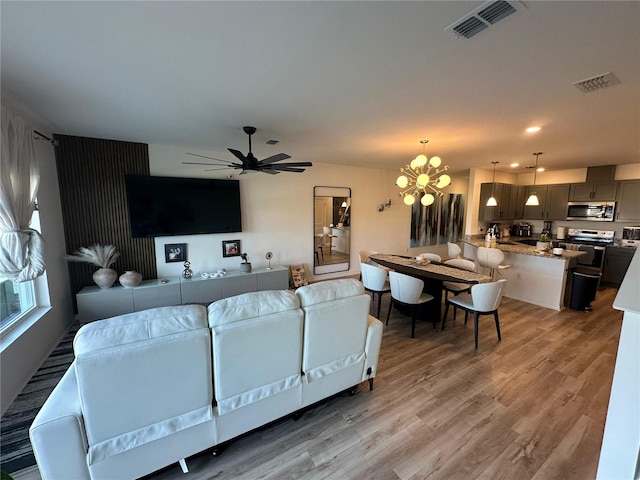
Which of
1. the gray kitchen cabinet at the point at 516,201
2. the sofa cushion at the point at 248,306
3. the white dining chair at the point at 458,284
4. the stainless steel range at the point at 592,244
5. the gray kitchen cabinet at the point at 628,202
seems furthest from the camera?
the gray kitchen cabinet at the point at 516,201

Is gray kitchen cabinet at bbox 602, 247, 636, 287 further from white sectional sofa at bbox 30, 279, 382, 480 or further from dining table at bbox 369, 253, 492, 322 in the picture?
white sectional sofa at bbox 30, 279, 382, 480

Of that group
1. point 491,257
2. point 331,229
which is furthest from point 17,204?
point 491,257

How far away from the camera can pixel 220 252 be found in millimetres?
4480

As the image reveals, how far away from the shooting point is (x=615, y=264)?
5.19 m

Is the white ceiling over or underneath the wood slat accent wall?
over

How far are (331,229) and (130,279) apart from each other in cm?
362

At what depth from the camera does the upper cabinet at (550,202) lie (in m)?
5.92

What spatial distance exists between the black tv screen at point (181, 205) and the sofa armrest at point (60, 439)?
3.07 metres

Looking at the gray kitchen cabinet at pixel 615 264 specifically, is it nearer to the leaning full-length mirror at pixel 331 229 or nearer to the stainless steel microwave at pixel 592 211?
the stainless steel microwave at pixel 592 211

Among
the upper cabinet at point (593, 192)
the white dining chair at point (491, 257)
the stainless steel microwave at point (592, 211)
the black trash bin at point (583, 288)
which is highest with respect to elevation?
the upper cabinet at point (593, 192)

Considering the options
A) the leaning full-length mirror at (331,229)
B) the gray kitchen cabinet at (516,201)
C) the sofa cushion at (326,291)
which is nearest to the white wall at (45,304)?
the sofa cushion at (326,291)

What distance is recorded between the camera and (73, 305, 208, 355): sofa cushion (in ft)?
4.09

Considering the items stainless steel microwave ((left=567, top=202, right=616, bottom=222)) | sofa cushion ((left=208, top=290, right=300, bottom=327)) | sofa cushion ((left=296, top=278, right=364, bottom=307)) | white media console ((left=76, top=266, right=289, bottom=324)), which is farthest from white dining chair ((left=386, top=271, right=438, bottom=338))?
stainless steel microwave ((left=567, top=202, right=616, bottom=222))

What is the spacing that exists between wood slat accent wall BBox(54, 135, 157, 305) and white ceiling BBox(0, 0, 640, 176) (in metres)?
0.38
